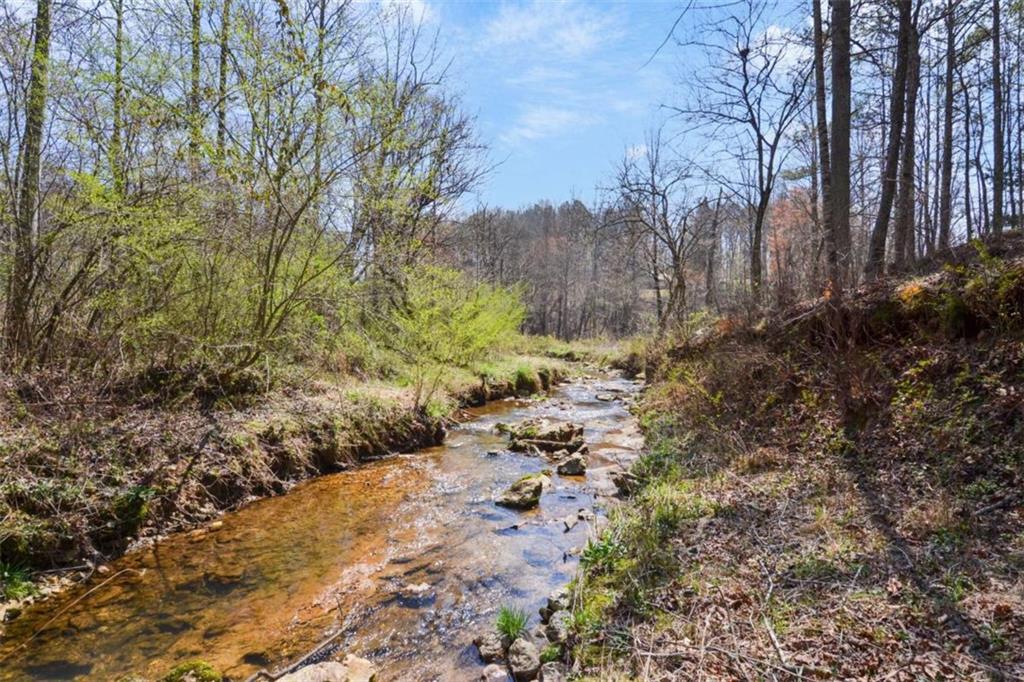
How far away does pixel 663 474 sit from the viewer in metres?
6.24

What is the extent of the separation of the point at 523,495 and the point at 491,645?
3.01 m

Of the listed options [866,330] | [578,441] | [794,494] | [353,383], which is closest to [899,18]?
[866,330]

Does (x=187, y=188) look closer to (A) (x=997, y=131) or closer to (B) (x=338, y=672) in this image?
(B) (x=338, y=672)


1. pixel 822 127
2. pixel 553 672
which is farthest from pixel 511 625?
pixel 822 127

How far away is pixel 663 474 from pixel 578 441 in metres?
3.31

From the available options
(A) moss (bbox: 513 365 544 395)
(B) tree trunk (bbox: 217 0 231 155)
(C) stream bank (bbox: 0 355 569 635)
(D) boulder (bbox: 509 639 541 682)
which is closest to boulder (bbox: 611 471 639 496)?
(D) boulder (bbox: 509 639 541 682)

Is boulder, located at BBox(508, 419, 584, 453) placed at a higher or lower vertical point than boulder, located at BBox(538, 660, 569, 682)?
higher

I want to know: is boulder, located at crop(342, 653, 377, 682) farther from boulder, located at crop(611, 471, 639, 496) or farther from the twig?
boulder, located at crop(611, 471, 639, 496)

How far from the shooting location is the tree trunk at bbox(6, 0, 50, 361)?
5.73 m

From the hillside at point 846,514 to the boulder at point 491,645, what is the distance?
0.65 m

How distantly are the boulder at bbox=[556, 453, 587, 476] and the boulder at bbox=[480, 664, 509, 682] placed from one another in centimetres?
455

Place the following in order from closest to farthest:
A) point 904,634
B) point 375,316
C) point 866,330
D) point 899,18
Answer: point 904,634 → point 866,330 → point 899,18 → point 375,316

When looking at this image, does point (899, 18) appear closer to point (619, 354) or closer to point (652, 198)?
point (652, 198)

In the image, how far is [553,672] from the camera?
3104 mm
